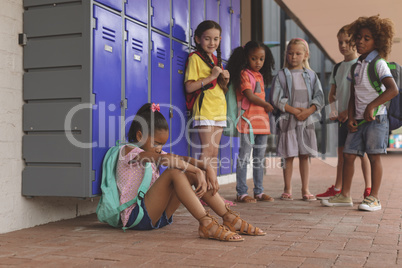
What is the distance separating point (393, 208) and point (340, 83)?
1.27 m

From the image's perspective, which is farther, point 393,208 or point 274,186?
point 274,186

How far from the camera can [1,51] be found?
284 cm

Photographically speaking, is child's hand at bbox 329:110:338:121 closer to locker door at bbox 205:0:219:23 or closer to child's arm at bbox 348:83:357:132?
child's arm at bbox 348:83:357:132

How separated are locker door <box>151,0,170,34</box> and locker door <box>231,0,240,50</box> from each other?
156 centimetres

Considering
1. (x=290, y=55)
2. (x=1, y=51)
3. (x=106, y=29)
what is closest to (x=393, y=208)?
(x=290, y=55)

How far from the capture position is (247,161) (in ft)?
13.9

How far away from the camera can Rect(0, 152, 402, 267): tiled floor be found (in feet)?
6.88

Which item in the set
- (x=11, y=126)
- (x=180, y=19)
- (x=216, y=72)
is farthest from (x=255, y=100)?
(x=11, y=126)

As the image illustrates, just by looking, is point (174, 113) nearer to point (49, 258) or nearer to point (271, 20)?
point (49, 258)

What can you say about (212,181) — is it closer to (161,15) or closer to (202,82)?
(202,82)

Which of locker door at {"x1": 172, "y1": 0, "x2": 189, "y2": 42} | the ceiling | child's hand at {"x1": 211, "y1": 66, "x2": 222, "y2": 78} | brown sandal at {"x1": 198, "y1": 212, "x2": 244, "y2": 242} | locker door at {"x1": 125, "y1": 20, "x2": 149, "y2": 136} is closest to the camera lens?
brown sandal at {"x1": 198, "y1": 212, "x2": 244, "y2": 242}

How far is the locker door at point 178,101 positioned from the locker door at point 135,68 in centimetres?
48

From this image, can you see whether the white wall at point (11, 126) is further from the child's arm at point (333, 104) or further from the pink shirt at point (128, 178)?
the child's arm at point (333, 104)

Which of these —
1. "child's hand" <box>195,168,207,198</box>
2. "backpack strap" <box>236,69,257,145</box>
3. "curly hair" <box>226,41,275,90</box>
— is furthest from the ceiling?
"child's hand" <box>195,168,207,198</box>
